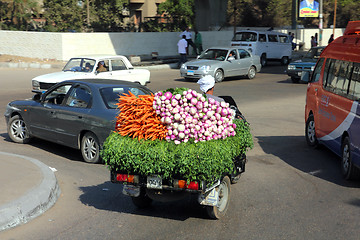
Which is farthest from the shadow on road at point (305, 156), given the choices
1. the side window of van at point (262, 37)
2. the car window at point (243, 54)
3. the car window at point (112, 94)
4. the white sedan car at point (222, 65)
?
the side window of van at point (262, 37)

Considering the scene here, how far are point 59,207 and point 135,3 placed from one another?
44.8m

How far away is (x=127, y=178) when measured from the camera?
620cm

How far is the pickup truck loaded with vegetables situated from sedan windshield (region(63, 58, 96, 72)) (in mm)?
10251

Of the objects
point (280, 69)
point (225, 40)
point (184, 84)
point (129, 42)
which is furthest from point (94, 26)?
point (184, 84)

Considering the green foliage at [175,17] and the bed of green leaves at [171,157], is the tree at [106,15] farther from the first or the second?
the bed of green leaves at [171,157]

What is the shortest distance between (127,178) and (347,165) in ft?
13.3

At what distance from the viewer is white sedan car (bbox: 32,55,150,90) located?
15727 millimetres

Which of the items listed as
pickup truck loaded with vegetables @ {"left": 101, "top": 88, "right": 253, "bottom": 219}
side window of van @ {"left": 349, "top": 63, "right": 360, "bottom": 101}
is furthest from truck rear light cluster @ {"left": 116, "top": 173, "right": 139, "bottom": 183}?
side window of van @ {"left": 349, "top": 63, "right": 360, "bottom": 101}

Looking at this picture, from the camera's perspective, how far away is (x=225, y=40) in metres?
41.8

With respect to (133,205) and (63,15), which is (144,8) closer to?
(63,15)

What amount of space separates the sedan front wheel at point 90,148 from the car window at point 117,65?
7670mm

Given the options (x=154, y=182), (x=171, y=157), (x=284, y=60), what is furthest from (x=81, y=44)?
(x=171, y=157)

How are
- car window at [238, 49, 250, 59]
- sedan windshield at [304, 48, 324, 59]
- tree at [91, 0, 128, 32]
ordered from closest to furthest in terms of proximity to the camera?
sedan windshield at [304, 48, 324, 59] → car window at [238, 49, 250, 59] → tree at [91, 0, 128, 32]

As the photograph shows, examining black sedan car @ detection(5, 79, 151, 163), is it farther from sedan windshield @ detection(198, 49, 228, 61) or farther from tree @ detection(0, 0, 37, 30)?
tree @ detection(0, 0, 37, 30)
